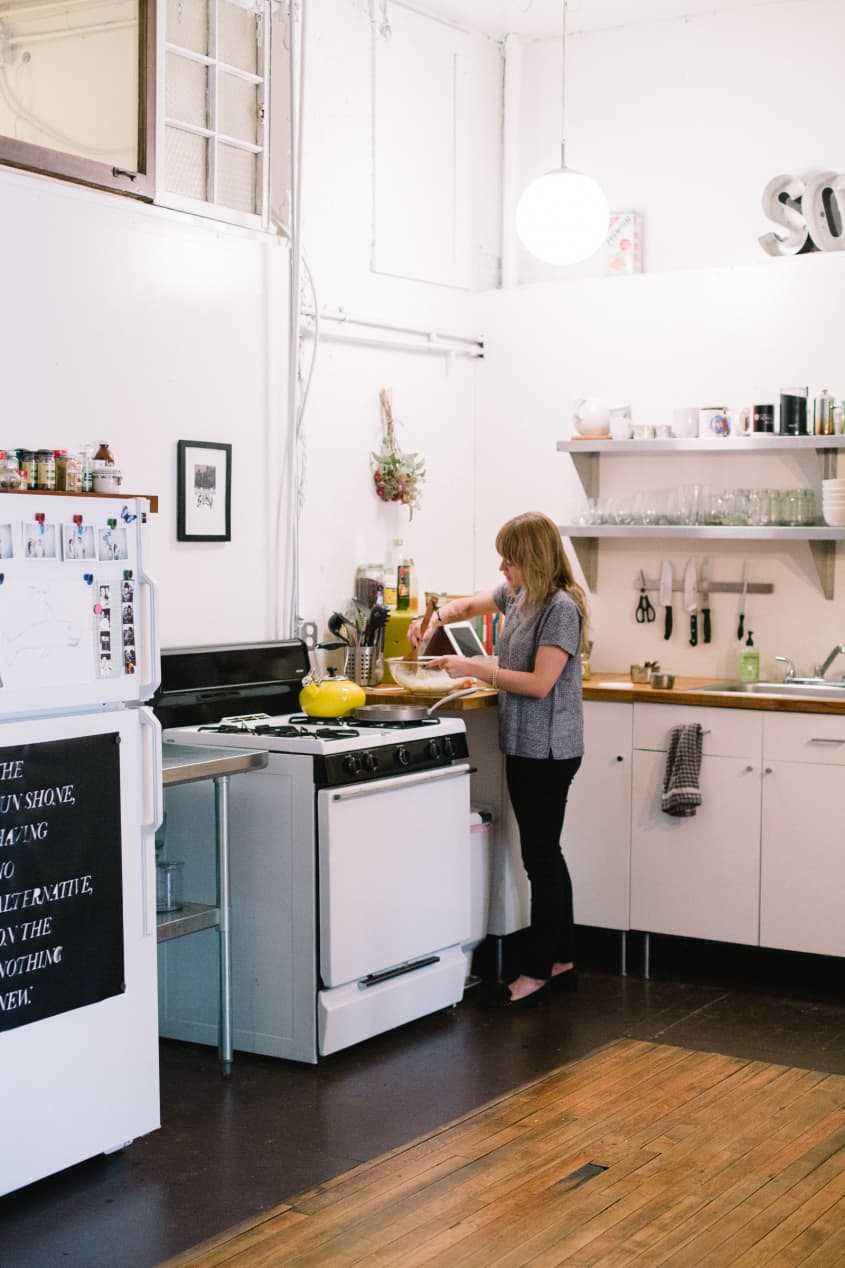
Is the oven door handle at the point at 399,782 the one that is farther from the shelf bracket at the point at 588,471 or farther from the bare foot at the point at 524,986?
the shelf bracket at the point at 588,471

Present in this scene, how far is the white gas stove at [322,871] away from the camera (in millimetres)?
4324

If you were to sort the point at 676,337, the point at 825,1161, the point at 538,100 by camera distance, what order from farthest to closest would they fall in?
the point at 538,100, the point at 676,337, the point at 825,1161

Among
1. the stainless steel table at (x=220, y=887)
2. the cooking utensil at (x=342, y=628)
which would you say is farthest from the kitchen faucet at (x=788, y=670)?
the stainless steel table at (x=220, y=887)

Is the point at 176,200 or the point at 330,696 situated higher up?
the point at 176,200

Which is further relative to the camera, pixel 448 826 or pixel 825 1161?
pixel 448 826

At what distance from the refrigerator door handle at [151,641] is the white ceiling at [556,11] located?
10.4 ft

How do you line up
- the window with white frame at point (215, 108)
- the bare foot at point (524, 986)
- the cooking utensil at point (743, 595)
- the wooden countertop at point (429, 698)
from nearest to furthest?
the window with white frame at point (215, 108)
the bare foot at point (524, 986)
the wooden countertop at point (429, 698)
the cooking utensil at point (743, 595)

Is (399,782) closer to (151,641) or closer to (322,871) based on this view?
(322,871)

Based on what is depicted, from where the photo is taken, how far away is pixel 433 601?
5492mm

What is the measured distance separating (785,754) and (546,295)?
7.10 ft

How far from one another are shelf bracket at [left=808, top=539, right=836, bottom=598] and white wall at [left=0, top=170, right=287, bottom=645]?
197cm

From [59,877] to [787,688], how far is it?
2.94 m

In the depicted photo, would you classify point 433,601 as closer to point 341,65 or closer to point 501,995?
point 501,995

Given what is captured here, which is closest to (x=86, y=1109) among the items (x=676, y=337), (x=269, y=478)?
(x=269, y=478)
